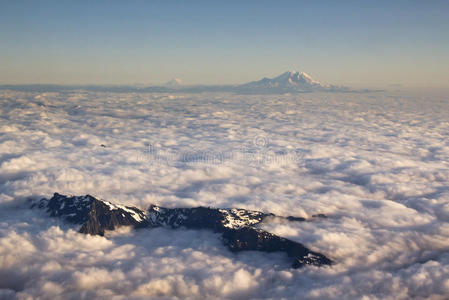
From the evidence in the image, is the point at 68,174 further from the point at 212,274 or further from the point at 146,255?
the point at 212,274

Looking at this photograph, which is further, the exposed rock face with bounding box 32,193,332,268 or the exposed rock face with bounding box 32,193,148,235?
the exposed rock face with bounding box 32,193,148,235

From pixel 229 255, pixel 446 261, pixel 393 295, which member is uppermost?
pixel 446 261

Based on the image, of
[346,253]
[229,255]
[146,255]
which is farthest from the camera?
[229,255]

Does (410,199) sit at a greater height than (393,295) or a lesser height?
greater

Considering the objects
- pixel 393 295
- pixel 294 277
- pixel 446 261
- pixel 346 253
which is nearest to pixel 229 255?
pixel 294 277

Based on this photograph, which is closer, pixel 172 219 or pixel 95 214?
pixel 95 214

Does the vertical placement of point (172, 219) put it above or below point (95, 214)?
below

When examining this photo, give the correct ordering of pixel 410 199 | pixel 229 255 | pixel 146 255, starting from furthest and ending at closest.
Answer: pixel 410 199
pixel 229 255
pixel 146 255

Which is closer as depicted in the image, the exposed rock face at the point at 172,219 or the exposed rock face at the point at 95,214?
the exposed rock face at the point at 172,219
